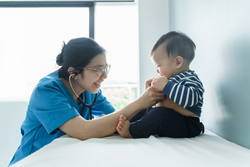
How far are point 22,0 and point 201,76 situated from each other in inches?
102

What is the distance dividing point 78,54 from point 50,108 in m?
0.39

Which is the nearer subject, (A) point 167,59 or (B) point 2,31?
(A) point 167,59

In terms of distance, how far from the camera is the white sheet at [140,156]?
1.68 feet

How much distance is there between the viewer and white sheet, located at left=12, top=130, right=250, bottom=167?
51 cm

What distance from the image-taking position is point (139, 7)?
82.8 inches

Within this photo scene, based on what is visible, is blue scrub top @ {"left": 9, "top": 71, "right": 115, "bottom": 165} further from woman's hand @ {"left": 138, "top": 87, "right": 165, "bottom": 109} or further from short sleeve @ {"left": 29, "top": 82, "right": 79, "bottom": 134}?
woman's hand @ {"left": 138, "top": 87, "right": 165, "bottom": 109}

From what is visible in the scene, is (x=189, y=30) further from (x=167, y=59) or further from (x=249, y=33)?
(x=249, y=33)

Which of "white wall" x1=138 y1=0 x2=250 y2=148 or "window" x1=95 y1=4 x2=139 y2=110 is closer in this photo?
"white wall" x1=138 y1=0 x2=250 y2=148

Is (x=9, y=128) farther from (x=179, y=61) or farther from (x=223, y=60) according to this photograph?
(x=223, y=60)

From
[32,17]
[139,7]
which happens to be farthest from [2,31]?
[139,7]

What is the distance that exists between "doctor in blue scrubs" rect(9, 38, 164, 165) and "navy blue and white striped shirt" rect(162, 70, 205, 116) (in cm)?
12

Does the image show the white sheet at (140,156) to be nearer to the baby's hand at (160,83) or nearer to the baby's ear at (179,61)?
the baby's hand at (160,83)

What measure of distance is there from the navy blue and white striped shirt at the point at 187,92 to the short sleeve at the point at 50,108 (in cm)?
50

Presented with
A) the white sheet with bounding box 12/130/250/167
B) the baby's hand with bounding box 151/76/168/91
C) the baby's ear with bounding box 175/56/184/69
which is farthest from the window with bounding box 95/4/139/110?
the white sheet with bounding box 12/130/250/167
